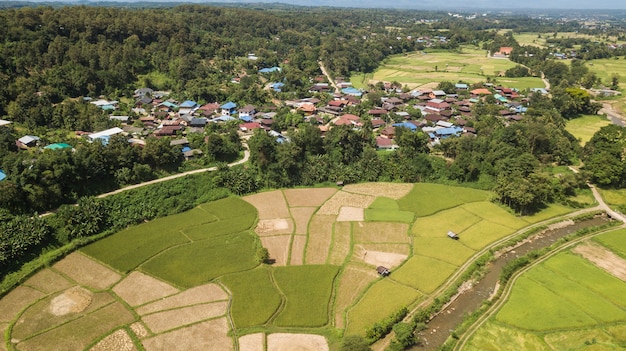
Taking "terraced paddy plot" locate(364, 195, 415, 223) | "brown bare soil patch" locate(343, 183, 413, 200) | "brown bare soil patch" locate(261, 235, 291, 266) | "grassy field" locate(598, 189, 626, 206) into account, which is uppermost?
"grassy field" locate(598, 189, 626, 206)

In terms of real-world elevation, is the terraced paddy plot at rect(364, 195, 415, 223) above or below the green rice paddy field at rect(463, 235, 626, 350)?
above

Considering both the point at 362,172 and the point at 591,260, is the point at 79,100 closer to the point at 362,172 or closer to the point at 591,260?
the point at 362,172

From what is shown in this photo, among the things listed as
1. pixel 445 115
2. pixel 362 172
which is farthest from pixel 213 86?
pixel 445 115

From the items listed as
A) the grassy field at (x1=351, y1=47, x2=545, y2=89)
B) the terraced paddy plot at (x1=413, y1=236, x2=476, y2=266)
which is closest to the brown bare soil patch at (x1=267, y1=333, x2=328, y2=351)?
the terraced paddy plot at (x1=413, y1=236, x2=476, y2=266)

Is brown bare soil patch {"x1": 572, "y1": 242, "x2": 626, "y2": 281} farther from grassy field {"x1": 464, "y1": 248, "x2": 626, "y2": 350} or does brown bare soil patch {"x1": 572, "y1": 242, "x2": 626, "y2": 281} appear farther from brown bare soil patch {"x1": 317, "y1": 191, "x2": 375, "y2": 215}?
brown bare soil patch {"x1": 317, "y1": 191, "x2": 375, "y2": 215}

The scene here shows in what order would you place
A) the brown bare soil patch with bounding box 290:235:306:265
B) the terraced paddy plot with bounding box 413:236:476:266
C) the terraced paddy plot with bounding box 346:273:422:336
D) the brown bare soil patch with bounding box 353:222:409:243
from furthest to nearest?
1. the brown bare soil patch with bounding box 353:222:409:243
2. the terraced paddy plot with bounding box 413:236:476:266
3. the brown bare soil patch with bounding box 290:235:306:265
4. the terraced paddy plot with bounding box 346:273:422:336

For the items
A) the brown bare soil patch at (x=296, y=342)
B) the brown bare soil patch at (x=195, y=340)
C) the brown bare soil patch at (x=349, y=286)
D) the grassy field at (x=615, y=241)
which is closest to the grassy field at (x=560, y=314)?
the grassy field at (x=615, y=241)

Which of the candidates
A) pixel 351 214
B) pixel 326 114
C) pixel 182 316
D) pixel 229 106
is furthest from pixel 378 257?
pixel 229 106

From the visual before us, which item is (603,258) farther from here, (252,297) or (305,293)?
(252,297)
